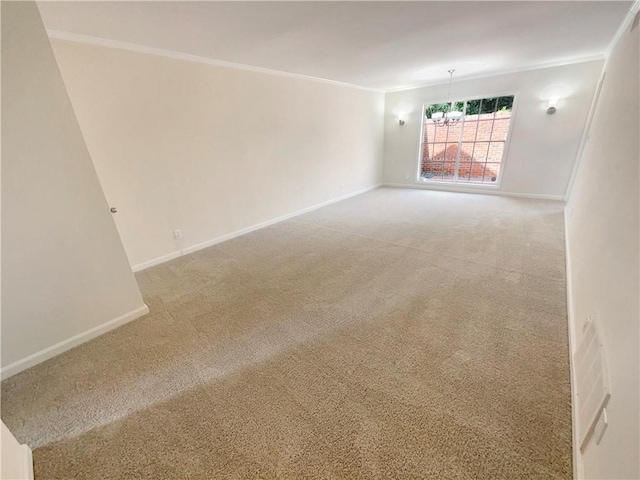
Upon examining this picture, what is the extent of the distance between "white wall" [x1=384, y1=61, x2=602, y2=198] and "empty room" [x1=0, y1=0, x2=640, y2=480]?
0.16 meters

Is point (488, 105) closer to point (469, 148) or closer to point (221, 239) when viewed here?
point (469, 148)

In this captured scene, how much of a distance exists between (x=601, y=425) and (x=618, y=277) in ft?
2.00

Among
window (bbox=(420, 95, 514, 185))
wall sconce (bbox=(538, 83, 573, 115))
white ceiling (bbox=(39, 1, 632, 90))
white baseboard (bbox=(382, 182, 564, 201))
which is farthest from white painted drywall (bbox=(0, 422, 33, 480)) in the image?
wall sconce (bbox=(538, 83, 573, 115))

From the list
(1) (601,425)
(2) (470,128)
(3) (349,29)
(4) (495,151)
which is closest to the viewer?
(1) (601,425)

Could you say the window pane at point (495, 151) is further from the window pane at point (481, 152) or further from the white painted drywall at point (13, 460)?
the white painted drywall at point (13, 460)

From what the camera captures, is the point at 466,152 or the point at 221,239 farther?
the point at 466,152

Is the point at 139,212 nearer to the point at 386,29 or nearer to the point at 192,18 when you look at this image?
the point at 192,18

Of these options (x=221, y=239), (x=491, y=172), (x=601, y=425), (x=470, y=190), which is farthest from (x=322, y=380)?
(x=491, y=172)

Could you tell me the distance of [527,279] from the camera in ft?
7.77

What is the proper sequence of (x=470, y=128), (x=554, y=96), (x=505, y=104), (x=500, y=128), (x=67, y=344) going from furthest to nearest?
(x=470, y=128) → (x=500, y=128) → (x=505, y=104) → (x=554, y=96) → (x=67, y=344)

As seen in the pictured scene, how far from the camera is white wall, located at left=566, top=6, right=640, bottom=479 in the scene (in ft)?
2.64

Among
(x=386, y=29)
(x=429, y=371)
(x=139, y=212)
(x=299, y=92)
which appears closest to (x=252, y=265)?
(x=139, y=212)

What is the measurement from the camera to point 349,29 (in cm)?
234

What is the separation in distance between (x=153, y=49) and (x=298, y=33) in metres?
1.46
